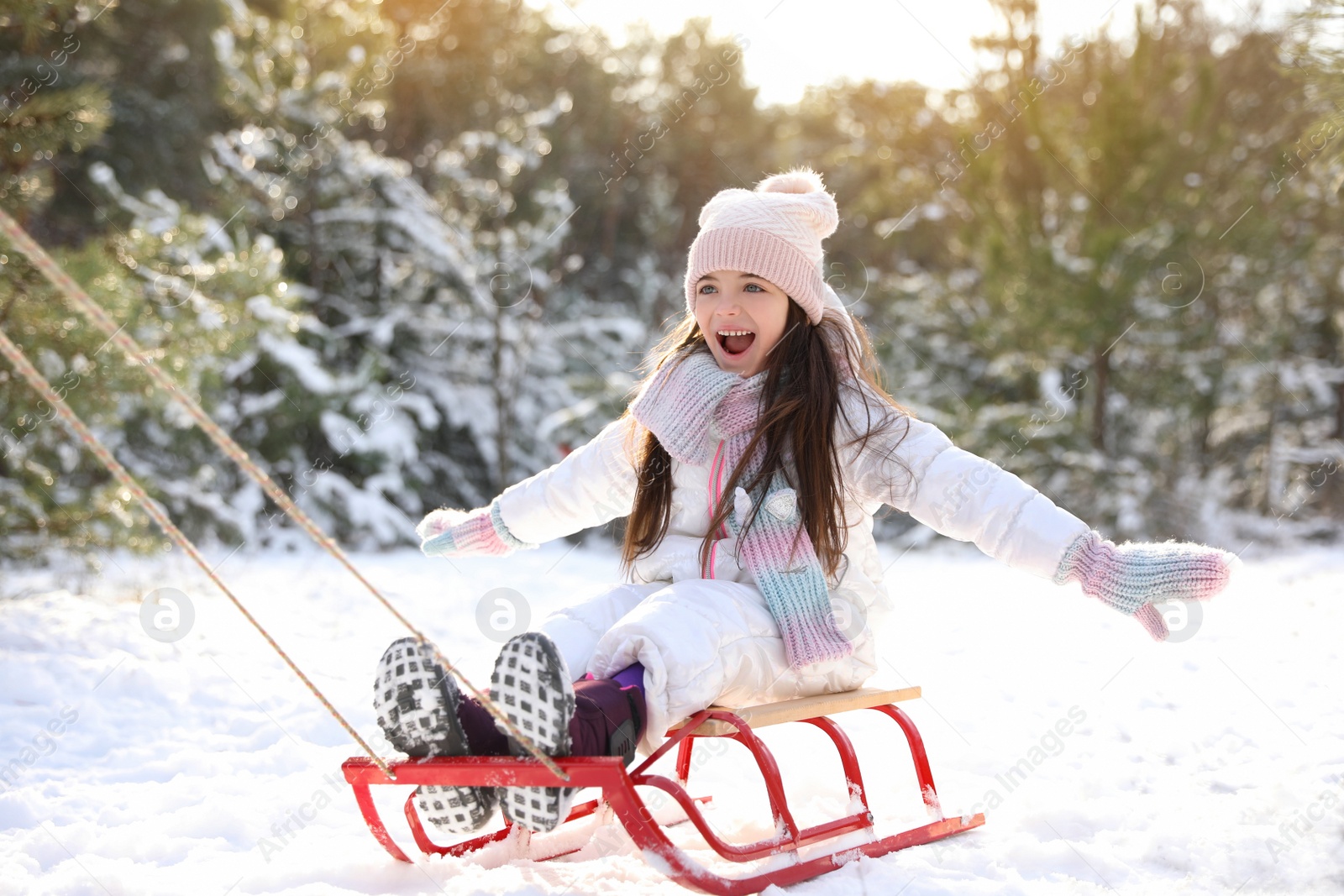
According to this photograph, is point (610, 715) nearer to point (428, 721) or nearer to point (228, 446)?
point (428, 721)

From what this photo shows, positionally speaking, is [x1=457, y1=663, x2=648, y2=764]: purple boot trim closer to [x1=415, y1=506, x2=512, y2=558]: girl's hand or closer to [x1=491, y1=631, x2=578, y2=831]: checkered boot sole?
[x1=491, y1=631, x2=578, y2=831]: checkered boot sole

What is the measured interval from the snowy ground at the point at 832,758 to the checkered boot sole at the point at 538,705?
0.52 ft

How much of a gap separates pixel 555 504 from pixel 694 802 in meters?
0.82

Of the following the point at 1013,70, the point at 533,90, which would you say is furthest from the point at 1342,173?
the point at 533,90

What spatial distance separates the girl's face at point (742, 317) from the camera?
236cm

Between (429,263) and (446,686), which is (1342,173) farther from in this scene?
(429,263)

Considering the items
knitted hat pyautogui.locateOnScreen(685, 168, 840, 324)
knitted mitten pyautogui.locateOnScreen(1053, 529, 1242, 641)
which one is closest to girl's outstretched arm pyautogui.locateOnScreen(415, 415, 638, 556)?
knitted hat pyautogui.locateOnScreen(685, 168, 840, 324)

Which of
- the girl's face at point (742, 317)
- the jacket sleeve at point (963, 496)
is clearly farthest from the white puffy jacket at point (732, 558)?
the girl's face at point (742, 317)

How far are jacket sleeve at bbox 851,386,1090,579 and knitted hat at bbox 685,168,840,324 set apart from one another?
1.24 ft

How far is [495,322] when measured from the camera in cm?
809

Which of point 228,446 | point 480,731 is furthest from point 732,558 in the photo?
point 228,446

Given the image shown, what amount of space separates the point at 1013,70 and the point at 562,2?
416cm

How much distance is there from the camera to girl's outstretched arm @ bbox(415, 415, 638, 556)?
254 cm

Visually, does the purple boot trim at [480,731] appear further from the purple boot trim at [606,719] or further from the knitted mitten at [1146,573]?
the knitted mitten at [1146,573]
